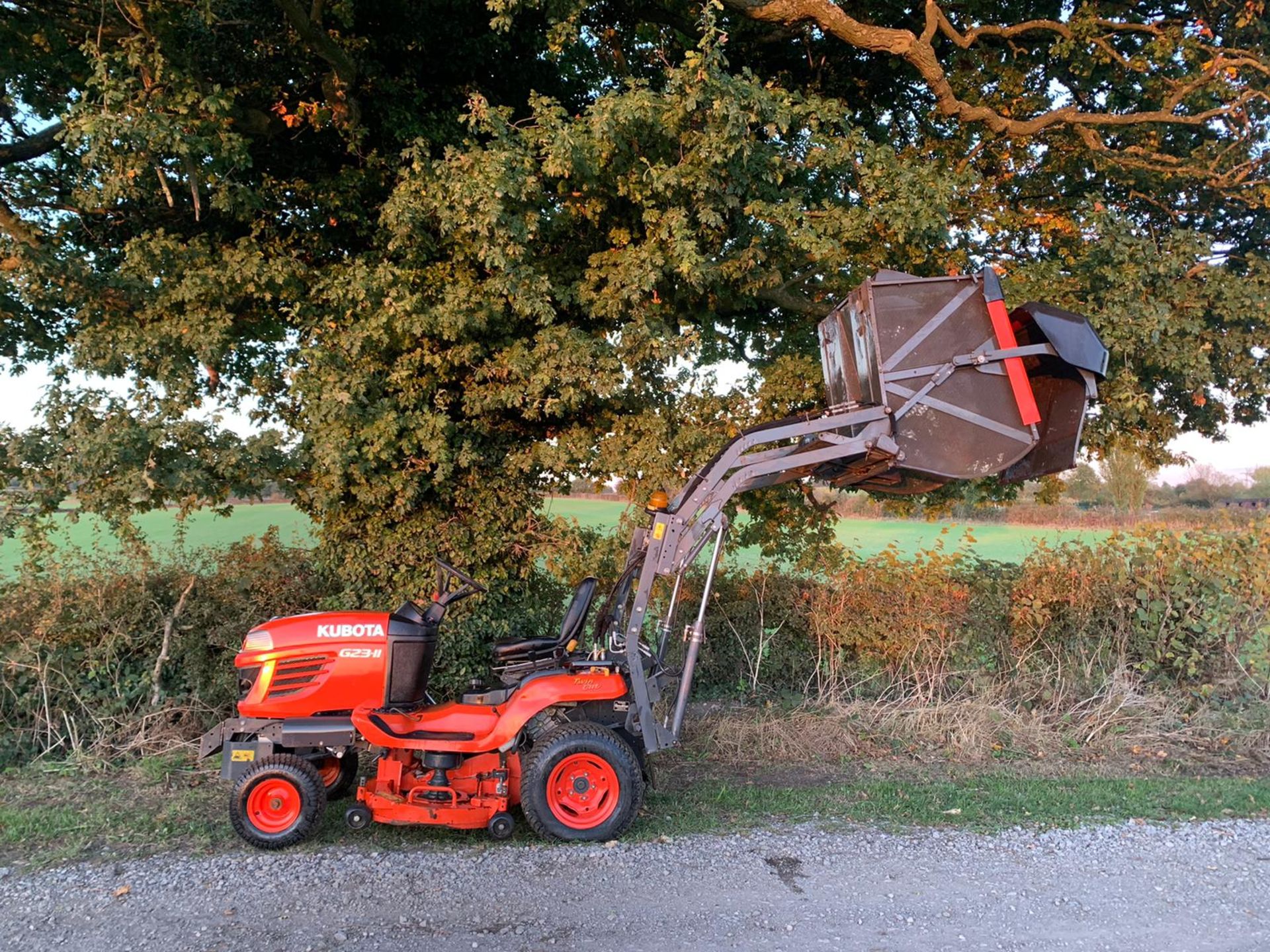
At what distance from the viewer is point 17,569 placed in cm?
826

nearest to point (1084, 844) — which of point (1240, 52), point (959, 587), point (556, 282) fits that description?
point (959, 587)

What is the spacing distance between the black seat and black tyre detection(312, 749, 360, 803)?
47.7 inches

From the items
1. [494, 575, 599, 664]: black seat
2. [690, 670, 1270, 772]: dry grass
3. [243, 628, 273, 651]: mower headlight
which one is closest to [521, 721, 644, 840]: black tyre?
→ [494, 575, 599, 664]: black seat

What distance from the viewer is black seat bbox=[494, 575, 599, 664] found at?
20.6ft

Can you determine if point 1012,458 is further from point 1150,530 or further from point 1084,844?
point 1150,530

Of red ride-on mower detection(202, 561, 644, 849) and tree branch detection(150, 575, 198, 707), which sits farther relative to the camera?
tree branch detection(150, 575, 198, 707)

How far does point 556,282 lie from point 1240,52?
23.7 feet

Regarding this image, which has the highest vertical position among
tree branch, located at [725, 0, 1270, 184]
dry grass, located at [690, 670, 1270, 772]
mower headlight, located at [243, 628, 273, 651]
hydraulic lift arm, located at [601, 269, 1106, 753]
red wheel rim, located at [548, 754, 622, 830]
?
tree branch, located at [725, 0, 1270, 184]

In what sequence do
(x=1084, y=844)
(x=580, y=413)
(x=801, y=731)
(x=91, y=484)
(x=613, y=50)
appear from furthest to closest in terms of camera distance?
(x=613, y=50) → (x=580, y=413) → (x=801, y=731) → (x=91, y=484) → (x=1084, y=844)

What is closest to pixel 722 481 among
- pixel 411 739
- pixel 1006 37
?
pixel 411 739

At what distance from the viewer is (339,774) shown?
631 cm

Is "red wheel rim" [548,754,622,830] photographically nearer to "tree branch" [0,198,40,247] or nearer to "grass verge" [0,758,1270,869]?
"grass verge" [0,758,1270,869]

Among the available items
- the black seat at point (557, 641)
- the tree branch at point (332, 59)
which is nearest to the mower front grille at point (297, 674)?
the black seat at point (557, 641)

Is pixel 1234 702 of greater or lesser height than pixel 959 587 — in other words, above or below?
below
